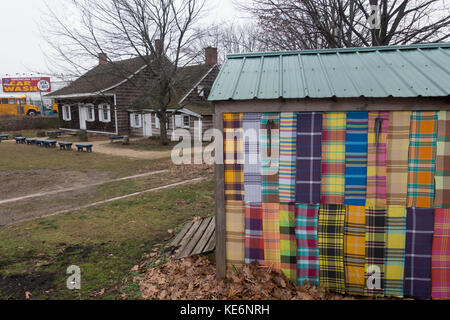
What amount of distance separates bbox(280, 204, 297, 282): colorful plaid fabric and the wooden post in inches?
31.6

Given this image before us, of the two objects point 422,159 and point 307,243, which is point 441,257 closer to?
point 422,159

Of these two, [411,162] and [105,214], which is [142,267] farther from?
[411,162]

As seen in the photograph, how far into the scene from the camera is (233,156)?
4109mm

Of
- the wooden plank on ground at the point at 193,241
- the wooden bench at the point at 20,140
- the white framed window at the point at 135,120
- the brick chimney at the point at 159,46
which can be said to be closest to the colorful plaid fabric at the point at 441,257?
the wooden plank on ground at the point at 193,241

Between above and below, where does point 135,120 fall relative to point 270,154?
above

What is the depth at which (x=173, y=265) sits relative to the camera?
5039 millimetres

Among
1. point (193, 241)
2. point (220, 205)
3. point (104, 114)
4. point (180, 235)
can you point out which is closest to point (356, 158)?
point (220, 205)

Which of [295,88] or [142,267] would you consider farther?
[142,267]

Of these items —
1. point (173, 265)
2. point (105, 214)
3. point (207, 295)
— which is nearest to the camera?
point (207, 295)

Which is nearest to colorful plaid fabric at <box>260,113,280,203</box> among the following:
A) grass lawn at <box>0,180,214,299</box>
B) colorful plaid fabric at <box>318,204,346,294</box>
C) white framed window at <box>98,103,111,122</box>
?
colorful plaid fabric at <box>318,204,346,294</box>

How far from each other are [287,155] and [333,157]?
0.57m

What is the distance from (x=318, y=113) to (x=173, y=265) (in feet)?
10.9

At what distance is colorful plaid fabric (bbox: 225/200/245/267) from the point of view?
421 cm
